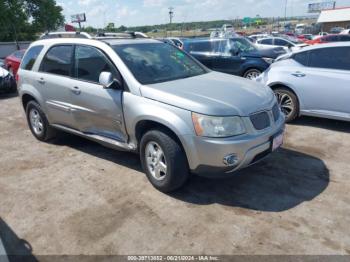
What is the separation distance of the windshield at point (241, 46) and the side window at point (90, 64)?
6.58 m

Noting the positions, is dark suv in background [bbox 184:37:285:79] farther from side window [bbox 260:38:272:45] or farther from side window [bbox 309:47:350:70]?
side window [bbox 260:38:272:45]

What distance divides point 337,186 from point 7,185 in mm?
4187

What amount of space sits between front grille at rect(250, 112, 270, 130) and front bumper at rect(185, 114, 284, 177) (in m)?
0.07

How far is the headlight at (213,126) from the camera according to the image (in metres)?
3.44

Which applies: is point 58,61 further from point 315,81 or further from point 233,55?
point 233,55

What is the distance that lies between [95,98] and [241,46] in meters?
7.38

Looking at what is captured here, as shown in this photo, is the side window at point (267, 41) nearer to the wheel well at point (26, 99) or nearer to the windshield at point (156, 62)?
the windshield at point (156, 62)

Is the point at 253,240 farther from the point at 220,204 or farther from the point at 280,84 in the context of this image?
the point at 280,84

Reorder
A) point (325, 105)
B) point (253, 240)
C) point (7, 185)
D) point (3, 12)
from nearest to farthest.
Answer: point (253, 240) → point (7, 185) → point (325, 105) → point (3, 12)

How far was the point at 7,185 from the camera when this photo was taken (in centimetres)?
441

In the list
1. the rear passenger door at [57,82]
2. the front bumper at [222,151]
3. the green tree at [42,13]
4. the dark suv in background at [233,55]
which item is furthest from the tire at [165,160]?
the green tree at [42,13]

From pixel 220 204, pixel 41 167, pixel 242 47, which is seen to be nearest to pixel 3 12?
pixel 242 47

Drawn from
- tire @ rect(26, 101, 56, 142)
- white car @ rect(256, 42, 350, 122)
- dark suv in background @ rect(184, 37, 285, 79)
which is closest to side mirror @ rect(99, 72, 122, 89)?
tire @ rect(26, 101, 56, 142)

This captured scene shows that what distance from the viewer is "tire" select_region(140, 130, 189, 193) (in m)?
3.64
